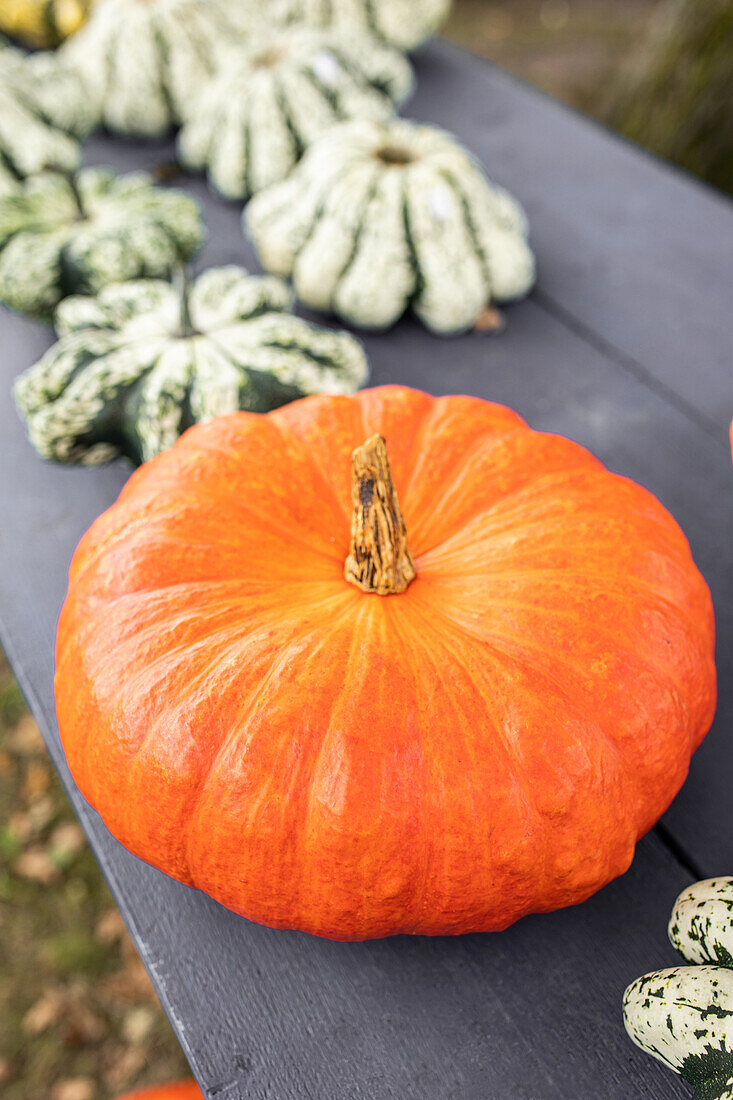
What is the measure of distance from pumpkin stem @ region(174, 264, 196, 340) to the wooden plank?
0.70 metres

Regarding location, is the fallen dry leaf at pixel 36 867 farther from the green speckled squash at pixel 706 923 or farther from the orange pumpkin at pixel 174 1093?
the green speckled squash at pixel 706 923

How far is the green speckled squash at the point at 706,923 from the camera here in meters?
0.70

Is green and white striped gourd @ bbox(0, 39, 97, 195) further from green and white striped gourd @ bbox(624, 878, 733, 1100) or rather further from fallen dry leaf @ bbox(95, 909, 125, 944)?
green and white striped gourd @ bbox(624, 878, 733, 1100)

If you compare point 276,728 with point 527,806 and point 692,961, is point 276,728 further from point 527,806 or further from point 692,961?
point 692,961

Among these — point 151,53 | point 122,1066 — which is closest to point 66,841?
point 122,1066

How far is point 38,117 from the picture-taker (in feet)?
5.47

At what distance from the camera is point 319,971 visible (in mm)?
829

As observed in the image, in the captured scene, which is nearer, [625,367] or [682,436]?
[682,436]

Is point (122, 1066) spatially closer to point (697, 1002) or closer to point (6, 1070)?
point (6, 1070)

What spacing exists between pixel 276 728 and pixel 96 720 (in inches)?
7.3

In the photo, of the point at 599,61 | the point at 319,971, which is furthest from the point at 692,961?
the point at 599,61

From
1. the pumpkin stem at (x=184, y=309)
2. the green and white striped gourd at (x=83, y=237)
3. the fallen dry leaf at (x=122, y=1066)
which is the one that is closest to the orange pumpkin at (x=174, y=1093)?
the fallen dry leaf at (x=122, y=1066)

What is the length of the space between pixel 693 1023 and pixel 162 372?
→ 37.3 inches

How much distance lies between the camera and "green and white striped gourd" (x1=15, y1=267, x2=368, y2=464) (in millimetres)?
1158
